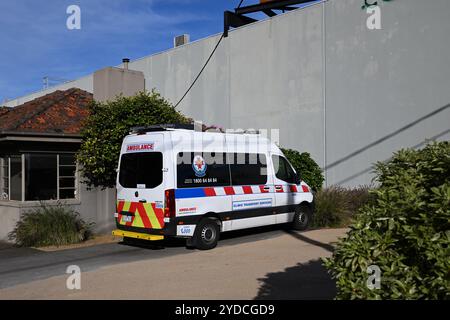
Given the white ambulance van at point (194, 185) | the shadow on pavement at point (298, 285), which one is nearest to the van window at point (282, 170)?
the white ambulance van at point (194, 185)

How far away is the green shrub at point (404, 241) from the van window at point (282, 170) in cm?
754

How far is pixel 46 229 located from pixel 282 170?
5814 millimetres

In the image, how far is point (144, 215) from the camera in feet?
31.8

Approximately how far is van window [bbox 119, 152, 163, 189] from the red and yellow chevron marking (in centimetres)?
39

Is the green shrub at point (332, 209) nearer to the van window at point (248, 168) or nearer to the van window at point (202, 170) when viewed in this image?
the van window at point (248, 168)

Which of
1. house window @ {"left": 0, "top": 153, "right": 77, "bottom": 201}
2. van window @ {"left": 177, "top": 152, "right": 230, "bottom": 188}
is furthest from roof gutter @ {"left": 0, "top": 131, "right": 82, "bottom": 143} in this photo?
van window @ {"left": 177, "top": 152, "right": 230, "bottom": 188}

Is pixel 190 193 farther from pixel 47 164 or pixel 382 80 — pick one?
pixel 382 80

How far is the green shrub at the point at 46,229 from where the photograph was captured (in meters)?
10.9

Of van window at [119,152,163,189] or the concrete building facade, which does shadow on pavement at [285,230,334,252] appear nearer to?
van window at [119,152,163,189]

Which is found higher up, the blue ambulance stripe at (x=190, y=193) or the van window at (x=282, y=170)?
the van window at (x=282, y=170)

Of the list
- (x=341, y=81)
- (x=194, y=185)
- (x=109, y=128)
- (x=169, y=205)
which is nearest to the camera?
(x=169, y=205)

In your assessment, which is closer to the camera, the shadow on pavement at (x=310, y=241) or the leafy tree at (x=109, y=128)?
the shadow on pavement at (x=310, y=241)

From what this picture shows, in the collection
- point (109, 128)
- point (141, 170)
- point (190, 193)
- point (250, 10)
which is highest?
point (250, 10)

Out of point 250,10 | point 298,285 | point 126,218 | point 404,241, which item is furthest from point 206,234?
point 250,10
